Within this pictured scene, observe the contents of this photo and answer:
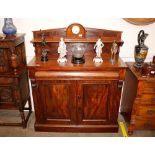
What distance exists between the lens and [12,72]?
2.22 m

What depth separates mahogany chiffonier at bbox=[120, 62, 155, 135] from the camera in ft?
6.79

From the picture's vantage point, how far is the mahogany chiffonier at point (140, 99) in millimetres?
2068

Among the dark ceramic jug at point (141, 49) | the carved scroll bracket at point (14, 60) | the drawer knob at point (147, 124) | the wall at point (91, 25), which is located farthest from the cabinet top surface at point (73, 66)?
the drawer knob at point (147, 124)

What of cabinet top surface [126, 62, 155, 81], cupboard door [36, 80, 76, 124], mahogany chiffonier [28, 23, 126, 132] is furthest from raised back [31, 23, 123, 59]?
cupboard door [36, 80, 76, 124]

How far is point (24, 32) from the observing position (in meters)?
2.47

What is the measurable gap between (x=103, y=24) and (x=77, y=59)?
2.25 ft

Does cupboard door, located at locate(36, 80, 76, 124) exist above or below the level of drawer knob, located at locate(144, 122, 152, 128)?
above

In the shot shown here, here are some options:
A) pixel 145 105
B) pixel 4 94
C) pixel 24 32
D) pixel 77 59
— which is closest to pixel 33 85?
pixel 4 94

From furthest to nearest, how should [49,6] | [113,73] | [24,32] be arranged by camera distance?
[24,32]
[113,73]
[49,6]

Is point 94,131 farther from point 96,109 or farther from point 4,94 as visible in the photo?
point 4,94

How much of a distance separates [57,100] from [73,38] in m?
0.86

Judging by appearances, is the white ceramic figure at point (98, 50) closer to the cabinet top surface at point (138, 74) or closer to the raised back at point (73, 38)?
the raised back at point (73, 38)

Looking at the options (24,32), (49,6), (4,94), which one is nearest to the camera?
(49,6)

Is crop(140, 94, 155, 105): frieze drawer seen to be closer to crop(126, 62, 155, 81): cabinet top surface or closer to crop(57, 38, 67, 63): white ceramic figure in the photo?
crop(126, 62, 155, 81): cabinet top surface
